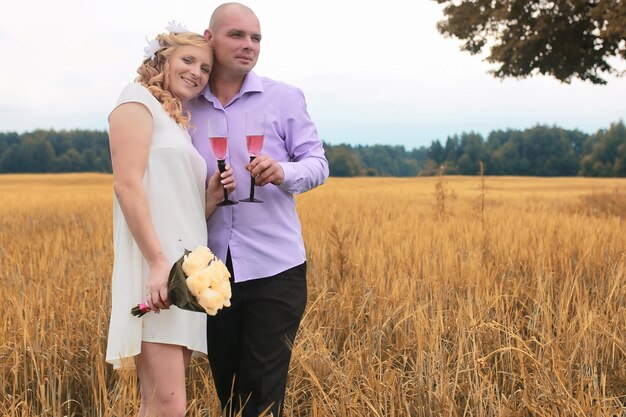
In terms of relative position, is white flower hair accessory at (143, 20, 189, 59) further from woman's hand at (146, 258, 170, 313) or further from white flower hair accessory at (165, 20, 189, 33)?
woman's hand at (146, 258, 170, 313)

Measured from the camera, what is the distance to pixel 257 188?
2.36 meters

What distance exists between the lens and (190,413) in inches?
102

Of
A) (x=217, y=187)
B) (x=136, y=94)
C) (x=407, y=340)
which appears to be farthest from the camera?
(x=407, y=340)

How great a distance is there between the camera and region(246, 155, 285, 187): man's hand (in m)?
2.09

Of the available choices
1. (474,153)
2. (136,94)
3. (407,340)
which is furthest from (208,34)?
(474,153)

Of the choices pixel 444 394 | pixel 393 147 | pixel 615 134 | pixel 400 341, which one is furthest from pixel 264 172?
pixel 393 147

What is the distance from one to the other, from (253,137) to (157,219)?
431 millimetres

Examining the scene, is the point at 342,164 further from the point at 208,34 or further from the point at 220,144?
the point at 220,144

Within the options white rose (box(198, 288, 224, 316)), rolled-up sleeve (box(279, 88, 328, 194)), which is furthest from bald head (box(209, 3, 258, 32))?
white rose (box(198, 288, 224, 316))

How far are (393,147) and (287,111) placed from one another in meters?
119

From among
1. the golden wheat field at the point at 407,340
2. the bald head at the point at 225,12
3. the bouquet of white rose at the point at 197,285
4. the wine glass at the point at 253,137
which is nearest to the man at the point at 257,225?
the bald head at the point at 225,12

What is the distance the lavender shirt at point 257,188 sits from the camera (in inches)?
92.3

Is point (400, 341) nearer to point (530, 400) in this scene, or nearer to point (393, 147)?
point (530, 400)

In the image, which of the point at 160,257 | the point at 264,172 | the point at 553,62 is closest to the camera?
the point at 160,257
